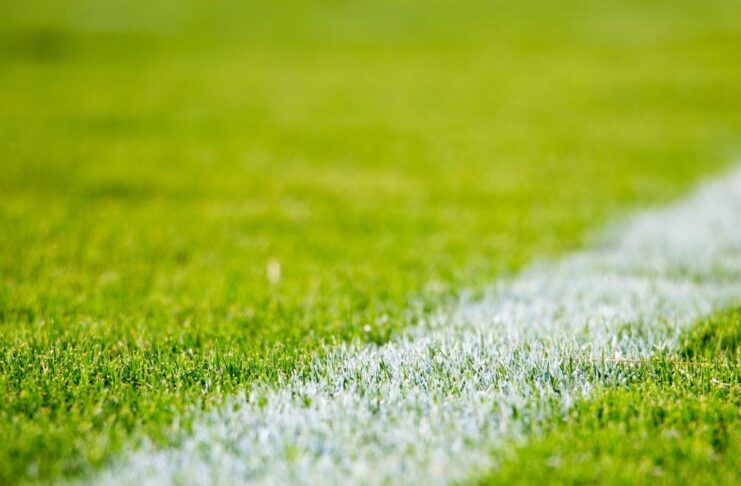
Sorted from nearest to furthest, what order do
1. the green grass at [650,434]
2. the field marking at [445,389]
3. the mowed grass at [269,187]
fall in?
the green grass at [650,434] < the field marking at [445,389] < the mowed grass at [269,187]

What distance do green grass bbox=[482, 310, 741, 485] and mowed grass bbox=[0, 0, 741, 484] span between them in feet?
4.66

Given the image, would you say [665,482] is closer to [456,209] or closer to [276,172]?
[456,209]

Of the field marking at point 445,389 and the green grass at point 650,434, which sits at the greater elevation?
the green grass at point 650,434

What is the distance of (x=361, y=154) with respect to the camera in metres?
10.1

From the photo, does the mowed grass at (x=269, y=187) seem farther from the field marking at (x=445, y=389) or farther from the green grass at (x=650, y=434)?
the green grass at (x=650, y=434)

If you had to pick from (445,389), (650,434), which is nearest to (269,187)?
(445,389)

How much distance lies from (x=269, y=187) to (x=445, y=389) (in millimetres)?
5204

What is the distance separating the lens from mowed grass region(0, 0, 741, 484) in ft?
12.2

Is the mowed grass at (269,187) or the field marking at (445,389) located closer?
the field marking at (445,389)

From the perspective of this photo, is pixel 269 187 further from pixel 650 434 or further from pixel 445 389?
pixel 650 434

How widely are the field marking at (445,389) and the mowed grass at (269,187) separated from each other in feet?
0.74

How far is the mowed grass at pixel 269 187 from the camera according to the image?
3719 millimetres

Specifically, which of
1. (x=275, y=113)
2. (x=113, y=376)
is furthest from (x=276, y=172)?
(x=113, y=376)

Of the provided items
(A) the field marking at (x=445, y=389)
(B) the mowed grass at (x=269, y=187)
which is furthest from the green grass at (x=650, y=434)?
(B) the mowed grass at (x=269, y=187)
